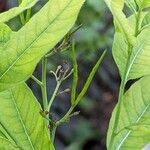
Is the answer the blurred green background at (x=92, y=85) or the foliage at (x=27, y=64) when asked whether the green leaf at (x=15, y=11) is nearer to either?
the foliage at (x=27, y=64)

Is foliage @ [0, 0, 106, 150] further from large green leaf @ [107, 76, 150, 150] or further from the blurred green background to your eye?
the blurred green background

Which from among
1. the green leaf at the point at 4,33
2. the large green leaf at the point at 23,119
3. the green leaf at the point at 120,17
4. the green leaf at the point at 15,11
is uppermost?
the green leaf at the point at 15,11

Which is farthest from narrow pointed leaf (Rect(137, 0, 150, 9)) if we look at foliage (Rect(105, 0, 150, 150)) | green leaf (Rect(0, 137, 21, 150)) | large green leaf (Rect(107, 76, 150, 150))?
green leaf (Rect(0, 137, 21, 150))

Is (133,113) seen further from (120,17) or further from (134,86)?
(120,17)

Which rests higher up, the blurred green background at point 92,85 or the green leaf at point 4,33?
the green leaf at point 4,33

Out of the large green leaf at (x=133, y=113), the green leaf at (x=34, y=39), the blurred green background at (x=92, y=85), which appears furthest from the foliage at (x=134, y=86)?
the blurred green background at (x=92, y=85)

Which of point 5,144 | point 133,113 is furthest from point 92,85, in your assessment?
point 5,144
